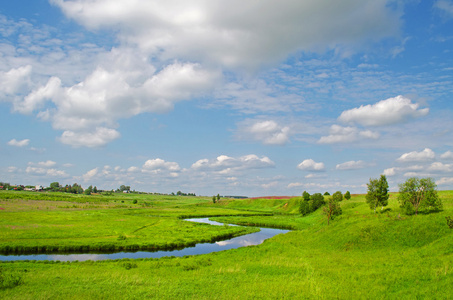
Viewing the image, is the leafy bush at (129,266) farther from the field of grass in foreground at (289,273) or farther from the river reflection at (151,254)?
the river reflection at (151,254)

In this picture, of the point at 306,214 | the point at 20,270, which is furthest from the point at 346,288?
the point at 306,214

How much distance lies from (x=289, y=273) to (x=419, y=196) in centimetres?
4146

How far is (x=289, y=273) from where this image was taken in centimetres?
3038

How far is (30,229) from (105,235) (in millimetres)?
18143

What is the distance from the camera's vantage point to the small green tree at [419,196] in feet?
174

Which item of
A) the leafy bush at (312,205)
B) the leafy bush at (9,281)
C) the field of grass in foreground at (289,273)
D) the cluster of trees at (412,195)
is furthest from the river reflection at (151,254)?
the leafy bush at (312,205)

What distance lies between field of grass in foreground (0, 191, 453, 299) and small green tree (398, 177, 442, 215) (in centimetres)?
938

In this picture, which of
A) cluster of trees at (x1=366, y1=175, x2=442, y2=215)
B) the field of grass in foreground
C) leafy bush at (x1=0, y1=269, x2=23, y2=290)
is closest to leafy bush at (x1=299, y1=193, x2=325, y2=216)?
cluster of trees at (x1=366, y1=175, x2=442, y2=215)

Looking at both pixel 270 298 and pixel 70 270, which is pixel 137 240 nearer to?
pixel 70 270

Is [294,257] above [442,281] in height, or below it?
below

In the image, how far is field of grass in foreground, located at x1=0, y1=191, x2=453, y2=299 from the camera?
73.9ft

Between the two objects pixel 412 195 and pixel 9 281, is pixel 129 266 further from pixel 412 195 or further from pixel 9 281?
pixel 412 195

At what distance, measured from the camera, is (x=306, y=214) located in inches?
4751

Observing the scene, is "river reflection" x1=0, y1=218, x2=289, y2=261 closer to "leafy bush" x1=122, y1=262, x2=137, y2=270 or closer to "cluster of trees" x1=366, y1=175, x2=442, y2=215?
"leafy bush" x1=122, y1=262, x2=137, y2=270
